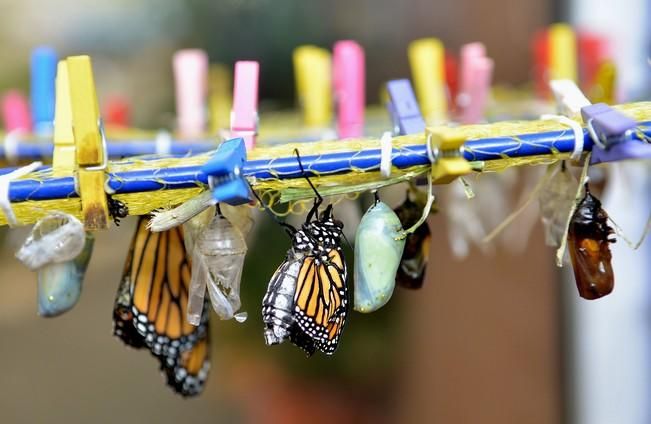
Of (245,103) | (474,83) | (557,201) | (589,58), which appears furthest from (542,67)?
(245,103)

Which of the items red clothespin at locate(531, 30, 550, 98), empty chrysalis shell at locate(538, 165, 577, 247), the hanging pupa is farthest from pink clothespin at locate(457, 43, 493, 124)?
the hanging pupa

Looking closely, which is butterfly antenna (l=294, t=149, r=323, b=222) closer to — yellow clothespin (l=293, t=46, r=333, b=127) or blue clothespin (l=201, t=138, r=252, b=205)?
blue clothespin (l=201, t=138, r=252, b=205)

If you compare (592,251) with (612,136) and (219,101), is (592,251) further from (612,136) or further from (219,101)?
(219,101)

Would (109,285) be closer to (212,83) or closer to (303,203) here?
(212,83)

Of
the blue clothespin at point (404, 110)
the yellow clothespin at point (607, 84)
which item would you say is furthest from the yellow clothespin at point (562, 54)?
the blue clothespin at point (404, 110)

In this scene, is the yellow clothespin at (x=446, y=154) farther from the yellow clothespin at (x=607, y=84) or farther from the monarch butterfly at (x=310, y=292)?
the yellow clothespin at (x=607, y=84)
